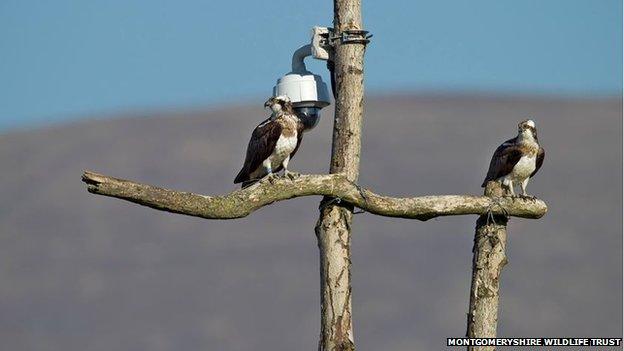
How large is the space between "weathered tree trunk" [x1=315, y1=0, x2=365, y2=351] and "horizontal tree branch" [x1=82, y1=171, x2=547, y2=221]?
21 centimetres

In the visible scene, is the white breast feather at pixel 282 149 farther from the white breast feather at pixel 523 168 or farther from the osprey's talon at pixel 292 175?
the white breast feather at pixel 523 168

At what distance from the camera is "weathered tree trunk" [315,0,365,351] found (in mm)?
12867

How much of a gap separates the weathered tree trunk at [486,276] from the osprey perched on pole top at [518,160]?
2.87 ft

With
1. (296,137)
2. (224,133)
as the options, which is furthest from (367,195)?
(224,133)

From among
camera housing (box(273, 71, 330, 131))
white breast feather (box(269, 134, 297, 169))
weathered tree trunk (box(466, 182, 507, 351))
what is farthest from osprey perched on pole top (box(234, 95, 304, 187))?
weathered tree trunk (box(466, 182, 507, 351))

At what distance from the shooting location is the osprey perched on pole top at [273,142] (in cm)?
1430

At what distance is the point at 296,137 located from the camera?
47.6 feet

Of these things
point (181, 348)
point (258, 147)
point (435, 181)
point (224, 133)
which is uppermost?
point (224, 133)

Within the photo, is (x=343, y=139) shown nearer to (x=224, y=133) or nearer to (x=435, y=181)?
(x=435, y=181)

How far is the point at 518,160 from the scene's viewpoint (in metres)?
14.7

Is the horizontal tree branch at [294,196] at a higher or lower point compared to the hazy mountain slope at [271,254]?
lower

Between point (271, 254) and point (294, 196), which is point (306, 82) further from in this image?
point (271, 254)

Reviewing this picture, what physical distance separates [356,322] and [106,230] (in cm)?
1711

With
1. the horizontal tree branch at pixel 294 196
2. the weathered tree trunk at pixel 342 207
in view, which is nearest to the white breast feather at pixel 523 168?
the horizontal tree branch at pixel 294 196
